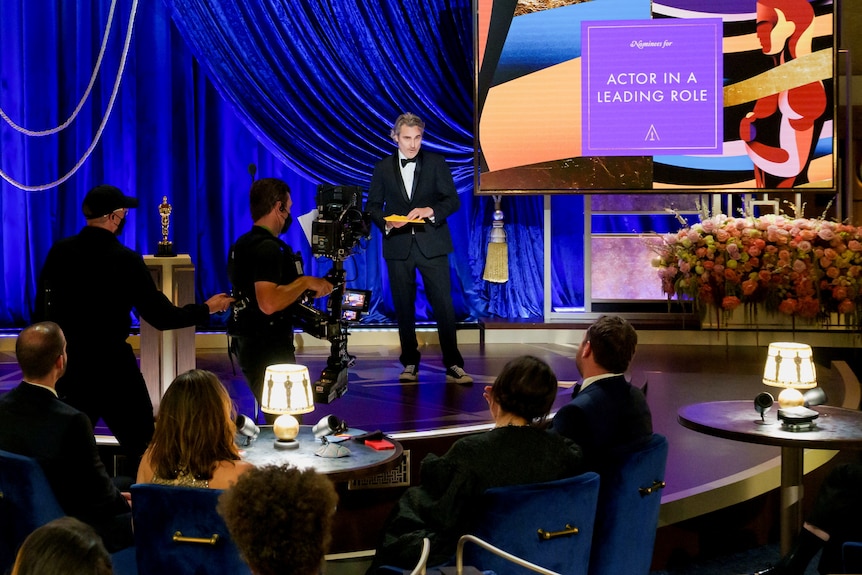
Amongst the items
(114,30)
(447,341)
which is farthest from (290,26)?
(447,341)

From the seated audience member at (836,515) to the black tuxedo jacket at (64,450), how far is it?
2003 millimetres

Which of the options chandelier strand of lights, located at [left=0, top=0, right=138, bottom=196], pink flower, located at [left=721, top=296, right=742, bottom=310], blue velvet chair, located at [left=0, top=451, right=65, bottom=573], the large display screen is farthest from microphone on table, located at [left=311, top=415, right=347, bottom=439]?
chandelier strand of lights, located at [left=0, top=0, right=138, bottom=196]

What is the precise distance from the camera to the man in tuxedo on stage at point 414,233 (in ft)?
17.9

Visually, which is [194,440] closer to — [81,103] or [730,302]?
[730,302]

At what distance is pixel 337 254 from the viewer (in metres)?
4.10

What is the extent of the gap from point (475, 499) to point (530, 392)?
1.01 feet

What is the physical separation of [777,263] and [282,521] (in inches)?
196

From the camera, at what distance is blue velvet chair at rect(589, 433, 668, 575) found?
2.67m

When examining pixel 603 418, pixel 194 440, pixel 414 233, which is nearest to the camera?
pixel 194 440

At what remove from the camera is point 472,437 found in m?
2.54

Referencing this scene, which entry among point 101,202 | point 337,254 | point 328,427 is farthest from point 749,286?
point 101,202

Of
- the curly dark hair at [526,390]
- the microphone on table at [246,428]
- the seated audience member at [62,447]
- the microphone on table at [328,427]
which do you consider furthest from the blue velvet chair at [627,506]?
the seated audience member at [62,447]

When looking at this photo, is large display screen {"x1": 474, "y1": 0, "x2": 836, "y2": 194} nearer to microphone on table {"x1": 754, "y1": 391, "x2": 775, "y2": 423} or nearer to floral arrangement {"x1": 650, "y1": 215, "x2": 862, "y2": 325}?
floral arrangement {"x1": 650, "y1": 215, "x2": 862, "y2": 325}

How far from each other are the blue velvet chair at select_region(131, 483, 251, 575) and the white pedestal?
2363mm
